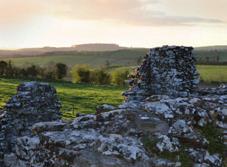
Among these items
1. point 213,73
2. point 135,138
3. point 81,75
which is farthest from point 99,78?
point 135,138

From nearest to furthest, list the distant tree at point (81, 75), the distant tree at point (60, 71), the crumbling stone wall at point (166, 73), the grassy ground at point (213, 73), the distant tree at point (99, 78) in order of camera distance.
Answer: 1. the crumbling stone wall at point (166, 73)
2. the grassy ground at point (213, 73)
3. the distant tree at point (60, 71)
4. the distant tree at point (99, 78)
5. the distant tree at point (81, 75)

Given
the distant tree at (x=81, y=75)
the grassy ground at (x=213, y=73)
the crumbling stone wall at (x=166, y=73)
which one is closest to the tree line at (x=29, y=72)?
the distant tree at (x=81, y=75)

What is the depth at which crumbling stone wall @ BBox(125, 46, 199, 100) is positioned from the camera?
584 inches

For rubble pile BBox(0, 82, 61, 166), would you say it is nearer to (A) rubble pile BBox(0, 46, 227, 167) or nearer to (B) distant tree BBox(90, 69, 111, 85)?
(A) rubble pile BBox(0, 46, 227, 167)

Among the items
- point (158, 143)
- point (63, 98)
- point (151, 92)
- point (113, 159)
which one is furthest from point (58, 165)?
point (63, 98)

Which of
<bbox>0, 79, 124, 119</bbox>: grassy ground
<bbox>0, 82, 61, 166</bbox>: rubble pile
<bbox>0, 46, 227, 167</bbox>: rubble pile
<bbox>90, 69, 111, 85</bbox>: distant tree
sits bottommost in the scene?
<bbox>90, 69, 111, 85</bbox>: distant tree

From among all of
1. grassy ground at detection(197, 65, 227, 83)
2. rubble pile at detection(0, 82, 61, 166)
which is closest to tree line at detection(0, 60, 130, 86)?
grassy ground at detection(197, 65, 227, 83)

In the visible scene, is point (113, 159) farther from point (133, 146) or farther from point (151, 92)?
point (151, 92)

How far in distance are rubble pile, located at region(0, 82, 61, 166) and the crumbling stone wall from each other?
2.57 metres

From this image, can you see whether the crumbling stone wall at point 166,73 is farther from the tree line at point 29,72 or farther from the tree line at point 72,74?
the tree line at point 72,74

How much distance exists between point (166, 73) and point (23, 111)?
14.1 feet

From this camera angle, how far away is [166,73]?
587 inches

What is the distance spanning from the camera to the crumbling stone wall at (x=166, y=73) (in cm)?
1484

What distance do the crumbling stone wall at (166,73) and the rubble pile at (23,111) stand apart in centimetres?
257
